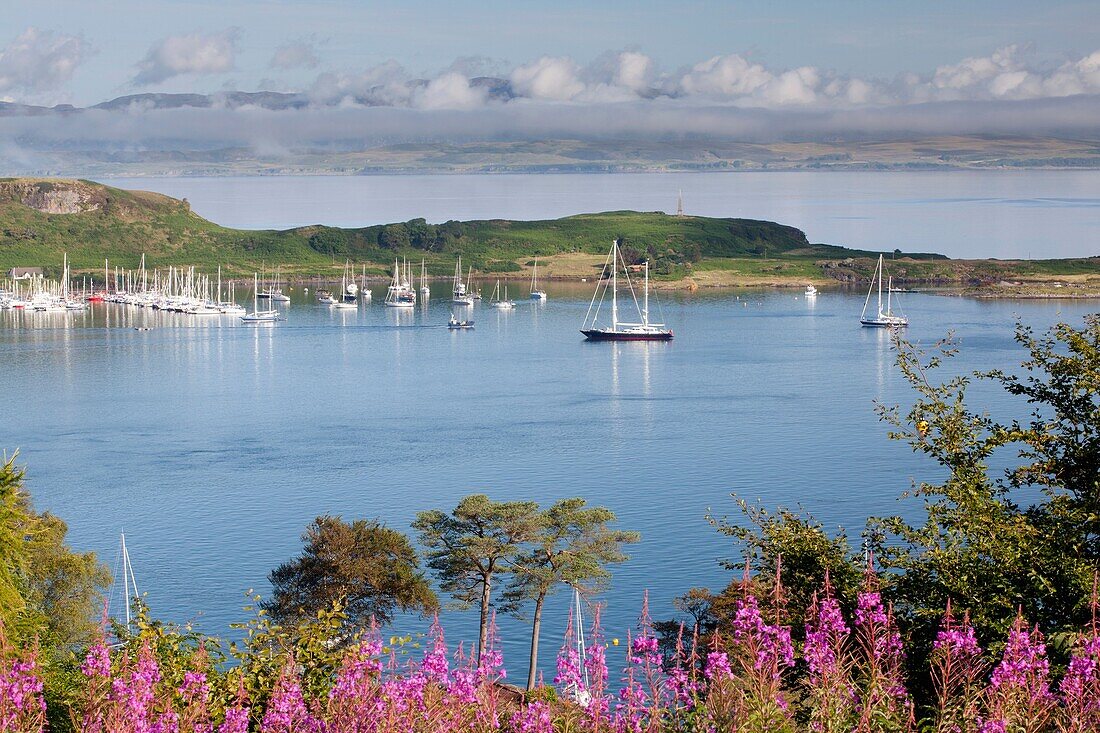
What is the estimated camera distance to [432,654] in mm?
6480

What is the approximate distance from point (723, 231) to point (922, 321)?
72.4m

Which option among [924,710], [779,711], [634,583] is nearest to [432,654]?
[779,711]

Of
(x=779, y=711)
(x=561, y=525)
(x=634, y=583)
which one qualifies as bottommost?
(x=634, y=583)

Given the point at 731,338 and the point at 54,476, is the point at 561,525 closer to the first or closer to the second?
the point at 54,476

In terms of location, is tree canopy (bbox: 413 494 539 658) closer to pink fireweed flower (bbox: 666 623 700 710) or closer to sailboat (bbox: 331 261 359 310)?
pink fireweed flower (bbox: 666 623 700 710)

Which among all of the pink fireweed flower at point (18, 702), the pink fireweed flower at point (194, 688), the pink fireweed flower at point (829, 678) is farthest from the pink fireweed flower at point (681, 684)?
the pink fireweed flower at point (18, 702)

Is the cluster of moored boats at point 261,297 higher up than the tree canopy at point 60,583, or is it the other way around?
the cluster of moored boats at point 261,297

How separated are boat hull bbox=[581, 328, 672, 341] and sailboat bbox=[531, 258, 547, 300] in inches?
1201

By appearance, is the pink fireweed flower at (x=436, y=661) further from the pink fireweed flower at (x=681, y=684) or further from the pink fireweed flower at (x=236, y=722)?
the pink fireweed flower at (x=681, y=684)

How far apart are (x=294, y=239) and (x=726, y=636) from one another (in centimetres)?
14136

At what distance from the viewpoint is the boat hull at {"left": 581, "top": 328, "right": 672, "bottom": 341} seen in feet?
264

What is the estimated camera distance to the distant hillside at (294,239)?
137 metres

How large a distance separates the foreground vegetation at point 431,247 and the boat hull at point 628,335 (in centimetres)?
4663

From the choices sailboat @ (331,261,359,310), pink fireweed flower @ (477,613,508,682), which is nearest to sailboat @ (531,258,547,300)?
sailboat @ (331,261,359,310)
